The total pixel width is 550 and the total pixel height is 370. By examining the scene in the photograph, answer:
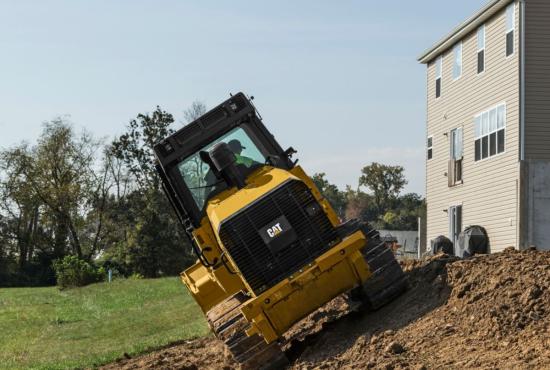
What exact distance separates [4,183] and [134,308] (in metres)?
48.9

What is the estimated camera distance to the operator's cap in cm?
1177

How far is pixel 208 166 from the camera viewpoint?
11.6 metres

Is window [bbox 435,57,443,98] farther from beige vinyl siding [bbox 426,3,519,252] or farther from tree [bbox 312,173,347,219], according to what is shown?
tree [bbox 312,173,347,219]

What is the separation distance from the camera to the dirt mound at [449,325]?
326 inches

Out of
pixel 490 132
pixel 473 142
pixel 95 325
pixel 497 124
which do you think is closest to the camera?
pixel 95 325

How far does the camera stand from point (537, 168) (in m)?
24.4

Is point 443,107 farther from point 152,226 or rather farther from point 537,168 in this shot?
point 152,226

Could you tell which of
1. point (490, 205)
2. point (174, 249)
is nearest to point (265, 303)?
point (490, 205)

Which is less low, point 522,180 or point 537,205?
point 522,180

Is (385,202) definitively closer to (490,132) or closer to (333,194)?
(333,194)

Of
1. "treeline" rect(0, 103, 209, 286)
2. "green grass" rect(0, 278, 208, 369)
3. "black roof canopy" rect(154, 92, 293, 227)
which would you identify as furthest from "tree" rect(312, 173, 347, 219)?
"black roof canopy" rect(154, 92, 293, 227)

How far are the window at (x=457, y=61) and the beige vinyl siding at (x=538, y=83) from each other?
208 inches

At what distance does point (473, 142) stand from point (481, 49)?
9.41 feet

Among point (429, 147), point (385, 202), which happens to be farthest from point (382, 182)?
point (429, 147)
